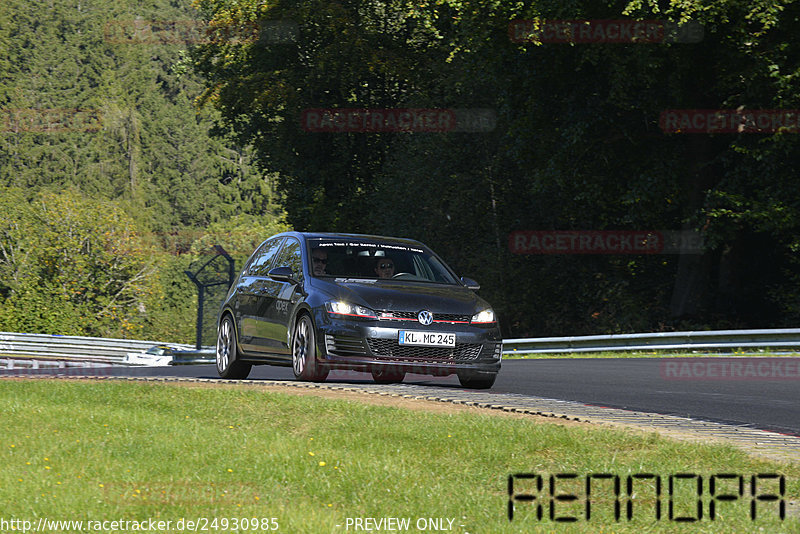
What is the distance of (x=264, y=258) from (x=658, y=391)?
5166 mm

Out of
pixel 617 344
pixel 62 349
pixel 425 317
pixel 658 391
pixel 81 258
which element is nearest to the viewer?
pixel 425 317

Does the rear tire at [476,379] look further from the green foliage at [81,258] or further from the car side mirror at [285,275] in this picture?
the green foliage at [81,258]

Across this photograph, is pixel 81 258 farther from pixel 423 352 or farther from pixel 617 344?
pixel 423 352

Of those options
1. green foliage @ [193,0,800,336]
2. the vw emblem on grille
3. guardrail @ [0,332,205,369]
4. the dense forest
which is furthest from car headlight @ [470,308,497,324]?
guardrail @ [0,332,205,369]

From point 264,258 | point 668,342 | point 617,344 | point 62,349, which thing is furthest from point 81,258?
point 264,258

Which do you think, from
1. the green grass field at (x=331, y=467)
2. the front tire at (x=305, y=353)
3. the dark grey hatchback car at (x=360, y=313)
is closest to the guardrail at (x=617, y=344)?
the dark grey hatchback car at (x=360, y=313)

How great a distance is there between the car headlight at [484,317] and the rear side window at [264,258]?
2.94 metres

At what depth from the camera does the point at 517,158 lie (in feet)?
107

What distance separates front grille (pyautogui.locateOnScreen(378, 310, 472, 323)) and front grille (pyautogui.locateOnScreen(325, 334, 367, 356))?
1.21 feet

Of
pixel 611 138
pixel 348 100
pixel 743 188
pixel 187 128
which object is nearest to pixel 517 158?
pixel 611 138

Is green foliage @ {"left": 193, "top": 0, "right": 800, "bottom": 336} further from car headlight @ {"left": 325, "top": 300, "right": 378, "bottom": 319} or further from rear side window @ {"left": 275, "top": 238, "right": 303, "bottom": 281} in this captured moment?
car headlight @ {"left": 325, "top": 300, "right": 378, "bottom": 319}

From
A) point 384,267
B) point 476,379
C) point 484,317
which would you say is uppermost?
point 384,267

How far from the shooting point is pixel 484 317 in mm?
13234

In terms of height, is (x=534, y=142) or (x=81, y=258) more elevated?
(x=534, y=142)
